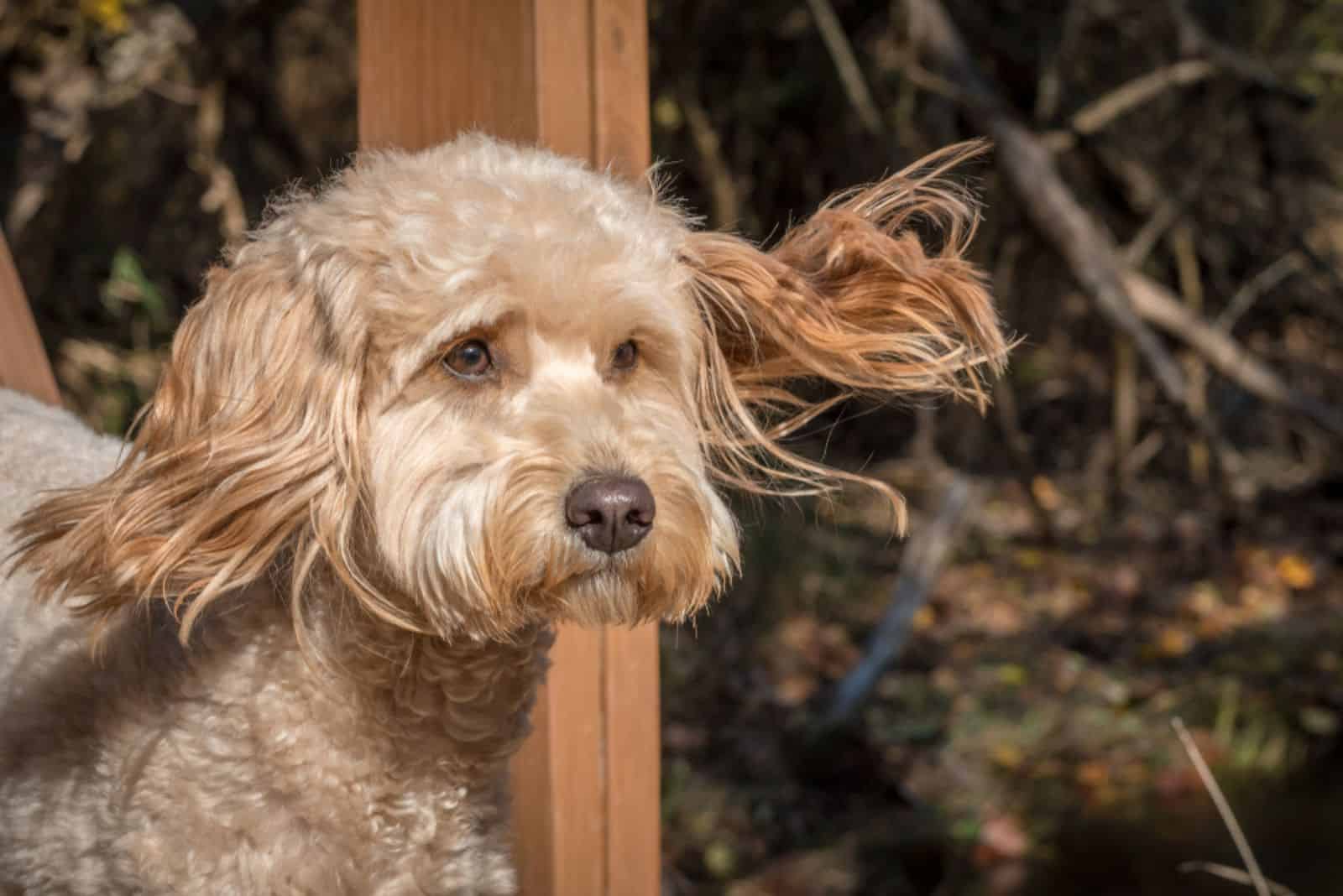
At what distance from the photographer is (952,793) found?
17.0ft

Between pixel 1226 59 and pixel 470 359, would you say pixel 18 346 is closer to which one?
pixel 470 359

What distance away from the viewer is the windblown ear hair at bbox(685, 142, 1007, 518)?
2.18 m

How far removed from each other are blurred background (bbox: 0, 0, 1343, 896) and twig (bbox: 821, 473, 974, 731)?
1cm

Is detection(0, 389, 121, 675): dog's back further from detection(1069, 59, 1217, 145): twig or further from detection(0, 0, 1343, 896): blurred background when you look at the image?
detection(1069, 59, 1217, 145): twig

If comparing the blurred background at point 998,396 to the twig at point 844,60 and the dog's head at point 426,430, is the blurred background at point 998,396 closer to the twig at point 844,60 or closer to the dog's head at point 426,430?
the twig at point 844,60

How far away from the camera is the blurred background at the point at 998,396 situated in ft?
16.5

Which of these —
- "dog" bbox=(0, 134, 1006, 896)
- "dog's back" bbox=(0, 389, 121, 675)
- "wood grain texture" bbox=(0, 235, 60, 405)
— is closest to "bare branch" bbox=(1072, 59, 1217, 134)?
"dog" bbox=(0, 134, 1006, 896)

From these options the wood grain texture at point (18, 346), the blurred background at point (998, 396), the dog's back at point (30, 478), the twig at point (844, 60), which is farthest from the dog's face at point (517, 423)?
the twig at point (844, 60)

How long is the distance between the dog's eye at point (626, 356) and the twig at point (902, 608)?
135 inches

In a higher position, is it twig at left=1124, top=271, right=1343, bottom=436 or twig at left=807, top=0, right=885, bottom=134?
twig at left=807, top=0, right=885, bottom=134

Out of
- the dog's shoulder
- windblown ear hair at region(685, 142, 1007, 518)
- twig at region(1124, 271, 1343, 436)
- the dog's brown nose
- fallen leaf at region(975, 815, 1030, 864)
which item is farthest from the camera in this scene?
twig at region(1124, 271, 1343, 436)

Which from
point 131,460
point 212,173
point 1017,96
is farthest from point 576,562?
point 1017,96

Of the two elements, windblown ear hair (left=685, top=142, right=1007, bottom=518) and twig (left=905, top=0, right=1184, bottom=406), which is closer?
windblown ear hair (left=685, top=142, right=1007, bottom=518)

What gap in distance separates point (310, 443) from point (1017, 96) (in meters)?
4.70
